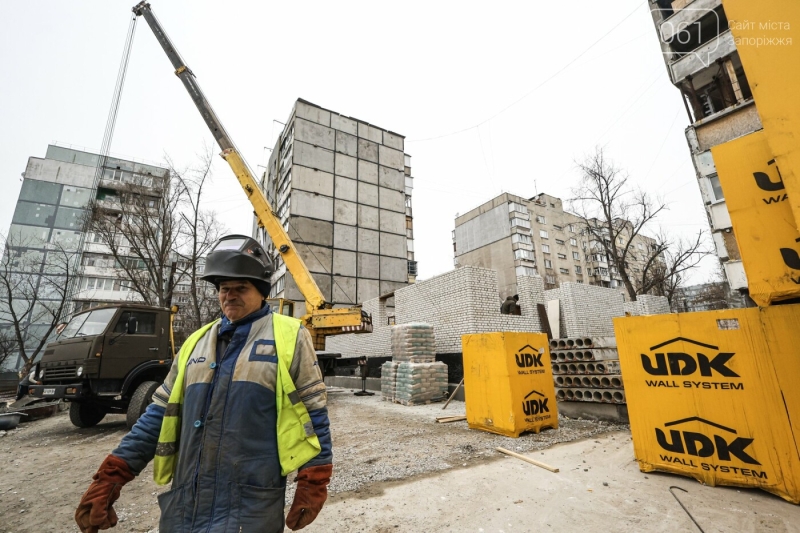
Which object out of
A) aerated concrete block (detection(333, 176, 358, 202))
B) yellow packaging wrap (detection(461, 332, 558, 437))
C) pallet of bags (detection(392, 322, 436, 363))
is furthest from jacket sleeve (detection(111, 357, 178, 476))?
aerated concrete block (detection(333, 176, 358, 202))

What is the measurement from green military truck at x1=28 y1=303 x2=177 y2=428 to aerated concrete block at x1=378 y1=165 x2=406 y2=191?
72.7 ft

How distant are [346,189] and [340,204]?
1.44 metres

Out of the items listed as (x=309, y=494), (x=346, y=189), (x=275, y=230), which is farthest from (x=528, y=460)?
(x=346, y=189)

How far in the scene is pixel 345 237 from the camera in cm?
2477

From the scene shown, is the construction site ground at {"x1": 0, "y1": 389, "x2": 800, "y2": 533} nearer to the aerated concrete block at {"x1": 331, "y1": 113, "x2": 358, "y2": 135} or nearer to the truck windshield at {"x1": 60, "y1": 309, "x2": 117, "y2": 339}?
the truck windshield at {"x1": 60, "y1": 309, "x2": 117, "y2": 339}

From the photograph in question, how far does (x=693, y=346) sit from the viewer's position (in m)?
3.54

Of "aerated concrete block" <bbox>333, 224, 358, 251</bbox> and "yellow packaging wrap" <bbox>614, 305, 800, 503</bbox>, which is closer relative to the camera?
"yellow packaging wrap" <bbox>614, 305, 800, 503</bbox>

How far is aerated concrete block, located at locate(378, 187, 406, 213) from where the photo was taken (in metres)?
27.8

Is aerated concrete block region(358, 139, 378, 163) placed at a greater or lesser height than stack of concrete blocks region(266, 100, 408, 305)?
greater

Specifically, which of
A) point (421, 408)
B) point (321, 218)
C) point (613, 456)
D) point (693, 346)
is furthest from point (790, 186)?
point (321, 218)

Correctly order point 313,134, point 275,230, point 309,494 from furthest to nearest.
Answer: point 313,134, point 275,230, point 309,494

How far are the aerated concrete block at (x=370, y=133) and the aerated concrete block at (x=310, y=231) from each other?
29.7 feet

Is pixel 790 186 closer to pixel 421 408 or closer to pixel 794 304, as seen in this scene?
pixel 794 304

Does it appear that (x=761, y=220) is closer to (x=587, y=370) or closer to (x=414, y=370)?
(x=587, y=370)
